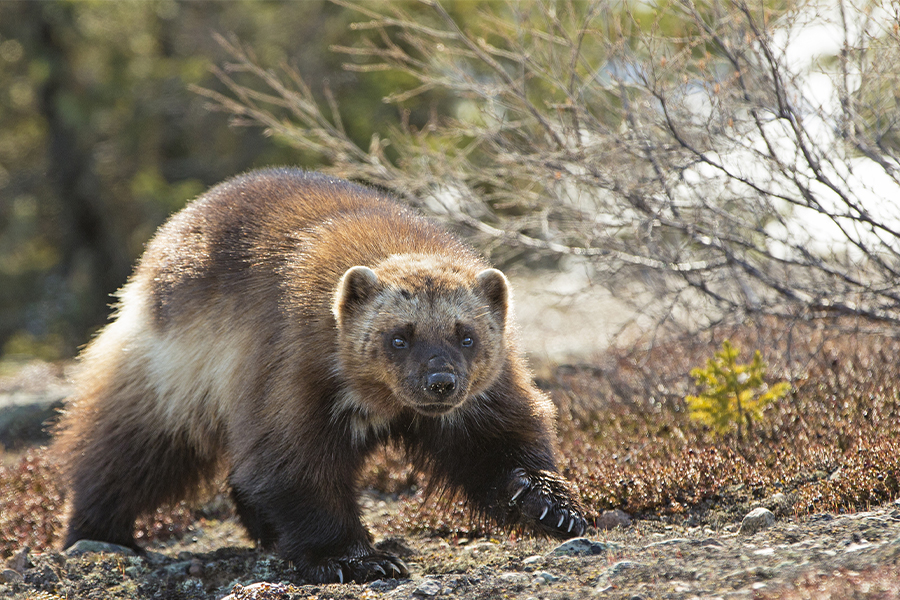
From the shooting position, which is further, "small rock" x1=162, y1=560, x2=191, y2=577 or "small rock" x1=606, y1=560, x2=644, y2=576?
"small rock" x1=162, y1=560, x2=191, y2=577

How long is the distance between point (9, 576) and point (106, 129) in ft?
44.5

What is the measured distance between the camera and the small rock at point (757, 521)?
392cm

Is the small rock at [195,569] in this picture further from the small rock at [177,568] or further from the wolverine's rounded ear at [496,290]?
the wolverine's rounded ear at [496,290]

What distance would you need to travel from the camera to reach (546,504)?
4.16 meters

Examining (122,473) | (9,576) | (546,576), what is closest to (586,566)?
(546,576)

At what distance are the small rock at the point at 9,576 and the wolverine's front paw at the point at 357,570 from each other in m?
1.35

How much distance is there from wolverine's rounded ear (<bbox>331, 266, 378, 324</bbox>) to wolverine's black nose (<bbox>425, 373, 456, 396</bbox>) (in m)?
0.52

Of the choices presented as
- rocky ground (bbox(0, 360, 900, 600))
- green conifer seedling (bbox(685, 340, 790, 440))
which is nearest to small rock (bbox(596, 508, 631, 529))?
rocky ground (bbox(0, 360, 900, 600))

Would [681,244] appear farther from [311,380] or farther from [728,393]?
[311,380]

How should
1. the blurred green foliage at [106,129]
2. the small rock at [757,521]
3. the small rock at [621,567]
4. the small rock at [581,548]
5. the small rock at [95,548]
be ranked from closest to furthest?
the small rock at [621,567] → the small rock at [581,548] → the small rock at [757,521] → the small rock at [95,548] → the blurred green foliage at [106,129]

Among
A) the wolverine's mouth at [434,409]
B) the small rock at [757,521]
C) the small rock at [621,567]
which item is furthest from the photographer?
the wolverine's mouth at [434,409]

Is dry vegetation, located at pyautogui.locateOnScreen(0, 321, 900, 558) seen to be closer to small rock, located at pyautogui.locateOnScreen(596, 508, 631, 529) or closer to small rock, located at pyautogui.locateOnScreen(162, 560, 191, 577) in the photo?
small rock, located at pyautogui.locateOnScreen(596, 508, 631, 529)

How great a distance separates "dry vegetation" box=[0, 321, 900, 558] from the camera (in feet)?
14.5

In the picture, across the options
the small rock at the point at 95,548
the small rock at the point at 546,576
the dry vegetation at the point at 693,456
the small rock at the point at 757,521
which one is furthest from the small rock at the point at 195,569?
the small rock at the point at 757,521
